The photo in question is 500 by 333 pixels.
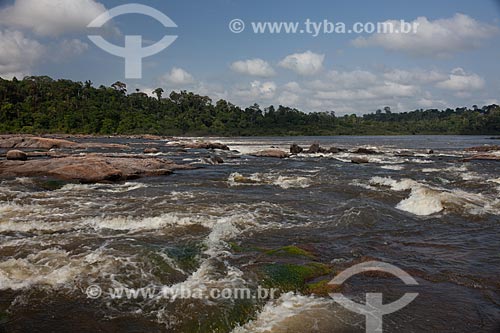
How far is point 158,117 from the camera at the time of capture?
116 metres

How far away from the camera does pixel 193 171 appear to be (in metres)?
22.7

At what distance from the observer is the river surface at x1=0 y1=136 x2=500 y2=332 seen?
5297 mm

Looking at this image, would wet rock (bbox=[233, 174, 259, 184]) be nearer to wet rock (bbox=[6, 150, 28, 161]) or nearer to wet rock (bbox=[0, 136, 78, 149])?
wet rock (bbox=[6, 150, 28, 161])

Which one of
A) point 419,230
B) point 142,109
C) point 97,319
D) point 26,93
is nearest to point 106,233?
point 97,319

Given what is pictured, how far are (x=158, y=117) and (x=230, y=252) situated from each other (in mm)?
112858

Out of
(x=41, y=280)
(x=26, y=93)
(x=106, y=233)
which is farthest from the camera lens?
(x=26, y=93)

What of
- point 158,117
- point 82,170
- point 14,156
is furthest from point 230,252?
point 158,117

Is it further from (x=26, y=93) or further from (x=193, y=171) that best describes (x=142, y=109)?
(x=193, y=171)

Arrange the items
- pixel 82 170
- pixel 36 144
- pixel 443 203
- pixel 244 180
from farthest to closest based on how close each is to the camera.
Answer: pixel 36 144 < pixel 244 180 < pixel 82 170 < pixel 443 203

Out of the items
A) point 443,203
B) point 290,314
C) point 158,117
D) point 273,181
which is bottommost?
point 290,314

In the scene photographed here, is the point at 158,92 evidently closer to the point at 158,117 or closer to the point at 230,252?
the point at 158,117

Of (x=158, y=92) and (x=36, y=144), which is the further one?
(x=158, y=92)

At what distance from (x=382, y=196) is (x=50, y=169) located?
15299mm

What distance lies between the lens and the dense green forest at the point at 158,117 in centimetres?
9012
